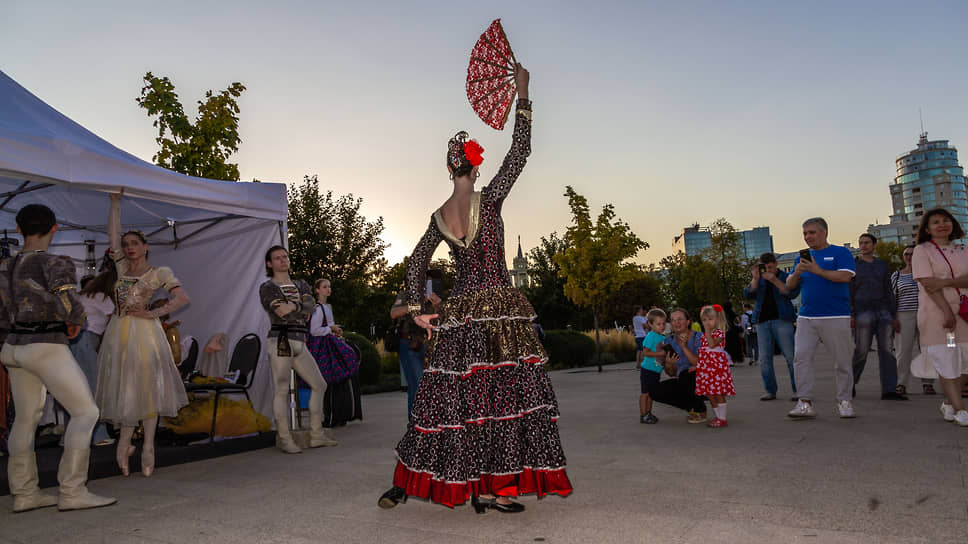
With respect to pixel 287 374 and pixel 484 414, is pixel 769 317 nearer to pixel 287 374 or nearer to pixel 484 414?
pixel 287 374

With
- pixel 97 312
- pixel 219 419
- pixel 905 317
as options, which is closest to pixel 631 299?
pixel 905 317

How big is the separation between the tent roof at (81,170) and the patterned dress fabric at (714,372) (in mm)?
5247

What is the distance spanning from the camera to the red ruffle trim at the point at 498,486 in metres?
3.77

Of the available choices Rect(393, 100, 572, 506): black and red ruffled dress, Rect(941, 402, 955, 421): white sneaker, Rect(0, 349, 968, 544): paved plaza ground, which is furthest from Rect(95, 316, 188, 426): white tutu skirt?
Rect(941, 402, 955, 421): white sneaker

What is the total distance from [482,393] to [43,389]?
3.36m

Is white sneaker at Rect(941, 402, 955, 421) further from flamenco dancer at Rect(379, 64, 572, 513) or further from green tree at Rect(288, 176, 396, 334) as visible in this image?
green tree at Rect(288, 176, 396, 334)

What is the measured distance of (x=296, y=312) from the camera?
682cm

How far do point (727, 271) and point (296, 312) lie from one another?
45111 millimetres

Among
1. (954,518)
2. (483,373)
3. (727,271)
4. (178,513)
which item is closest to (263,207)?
(178,513)

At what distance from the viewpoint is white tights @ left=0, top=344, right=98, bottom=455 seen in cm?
464

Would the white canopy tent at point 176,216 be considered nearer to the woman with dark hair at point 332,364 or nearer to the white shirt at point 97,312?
the woman with dark hair at point 332,364

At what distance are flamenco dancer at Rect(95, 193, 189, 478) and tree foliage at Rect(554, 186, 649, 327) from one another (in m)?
14.5

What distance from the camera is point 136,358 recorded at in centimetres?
579

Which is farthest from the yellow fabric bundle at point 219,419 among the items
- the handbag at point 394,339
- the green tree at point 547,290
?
the green tree at point 547,290
